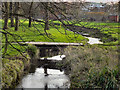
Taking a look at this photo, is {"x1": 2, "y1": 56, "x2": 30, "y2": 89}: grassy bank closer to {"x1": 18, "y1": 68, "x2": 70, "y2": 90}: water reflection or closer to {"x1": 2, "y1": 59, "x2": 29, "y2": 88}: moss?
{"x1": 2, "y1": 59, "x2": 29, "y2": 88}: moss

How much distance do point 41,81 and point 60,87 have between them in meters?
0.85

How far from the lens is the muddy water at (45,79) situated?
6029 mm

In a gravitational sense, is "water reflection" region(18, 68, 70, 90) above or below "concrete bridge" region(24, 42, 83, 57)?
below

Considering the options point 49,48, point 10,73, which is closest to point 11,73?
point 10,73

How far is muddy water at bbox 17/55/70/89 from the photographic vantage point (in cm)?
603

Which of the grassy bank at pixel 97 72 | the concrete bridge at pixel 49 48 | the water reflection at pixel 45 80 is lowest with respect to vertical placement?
the water reflection at pixel 45 80

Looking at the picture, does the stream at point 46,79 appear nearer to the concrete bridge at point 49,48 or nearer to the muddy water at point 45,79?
the muddy water at point 45,79

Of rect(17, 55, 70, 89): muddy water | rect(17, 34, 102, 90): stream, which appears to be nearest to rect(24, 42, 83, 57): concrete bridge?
rect(17, 34, 102, 90): stream

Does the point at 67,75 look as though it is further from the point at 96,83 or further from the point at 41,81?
the point at 96,83

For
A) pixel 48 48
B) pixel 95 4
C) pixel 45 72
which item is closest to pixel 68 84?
pixel 45 72

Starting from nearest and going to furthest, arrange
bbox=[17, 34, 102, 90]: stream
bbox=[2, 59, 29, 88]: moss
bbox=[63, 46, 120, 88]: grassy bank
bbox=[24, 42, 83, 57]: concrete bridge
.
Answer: bbox=[2, 59, 29, 88]: moss, bbox=[63, 46, 120, 88]: grassy bank, bbox=[17, 34, 102, 90]: stream, bbox=[24, 42, 83, 57]: concrete bridge

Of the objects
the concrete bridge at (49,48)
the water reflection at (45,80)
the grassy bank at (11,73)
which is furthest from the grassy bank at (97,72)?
the concrete bridge at (49,48)

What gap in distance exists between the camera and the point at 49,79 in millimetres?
6613

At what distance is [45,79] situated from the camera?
6.61 m
